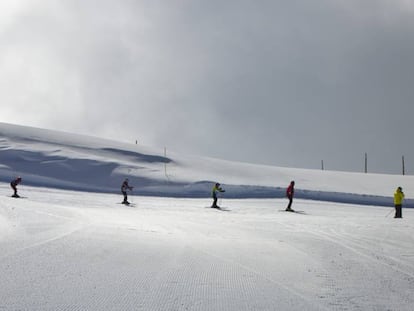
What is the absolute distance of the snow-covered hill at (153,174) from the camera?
121ft

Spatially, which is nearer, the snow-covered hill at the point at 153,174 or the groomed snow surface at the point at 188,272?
the groomed snow surface at the point at 188,272

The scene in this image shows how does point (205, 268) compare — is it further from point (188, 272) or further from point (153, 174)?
point (153, 174)

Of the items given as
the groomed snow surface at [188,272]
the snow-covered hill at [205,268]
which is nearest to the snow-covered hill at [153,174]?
the snow-covered hill at [205,268]

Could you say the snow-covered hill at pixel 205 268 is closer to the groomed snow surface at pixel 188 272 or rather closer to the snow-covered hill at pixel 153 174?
the groomed snow surface at pixel 188 272

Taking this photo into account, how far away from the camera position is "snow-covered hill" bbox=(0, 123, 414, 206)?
3681cm

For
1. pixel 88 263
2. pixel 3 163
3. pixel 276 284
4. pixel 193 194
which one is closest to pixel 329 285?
pixel 276 284

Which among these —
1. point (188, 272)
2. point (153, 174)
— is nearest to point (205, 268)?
point (188, 272)

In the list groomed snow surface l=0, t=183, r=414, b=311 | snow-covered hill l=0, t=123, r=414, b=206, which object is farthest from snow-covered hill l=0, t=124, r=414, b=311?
snow-covered hill l=0, t=123, r=414, b=206

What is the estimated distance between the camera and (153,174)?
134 ft

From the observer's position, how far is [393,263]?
868 cm

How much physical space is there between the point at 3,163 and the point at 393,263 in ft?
120

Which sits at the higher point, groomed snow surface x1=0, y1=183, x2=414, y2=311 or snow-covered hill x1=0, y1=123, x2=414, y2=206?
snow-covered hill x1=0, y1=123, x2=414, y2=206

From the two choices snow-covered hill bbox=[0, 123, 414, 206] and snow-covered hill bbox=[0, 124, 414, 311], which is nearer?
snow-covered hill bbox=[0, 124, 414, 311]

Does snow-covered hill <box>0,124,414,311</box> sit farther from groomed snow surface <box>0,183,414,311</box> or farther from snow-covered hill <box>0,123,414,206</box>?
snow-covered hill <box>0,123,414,206</box>
